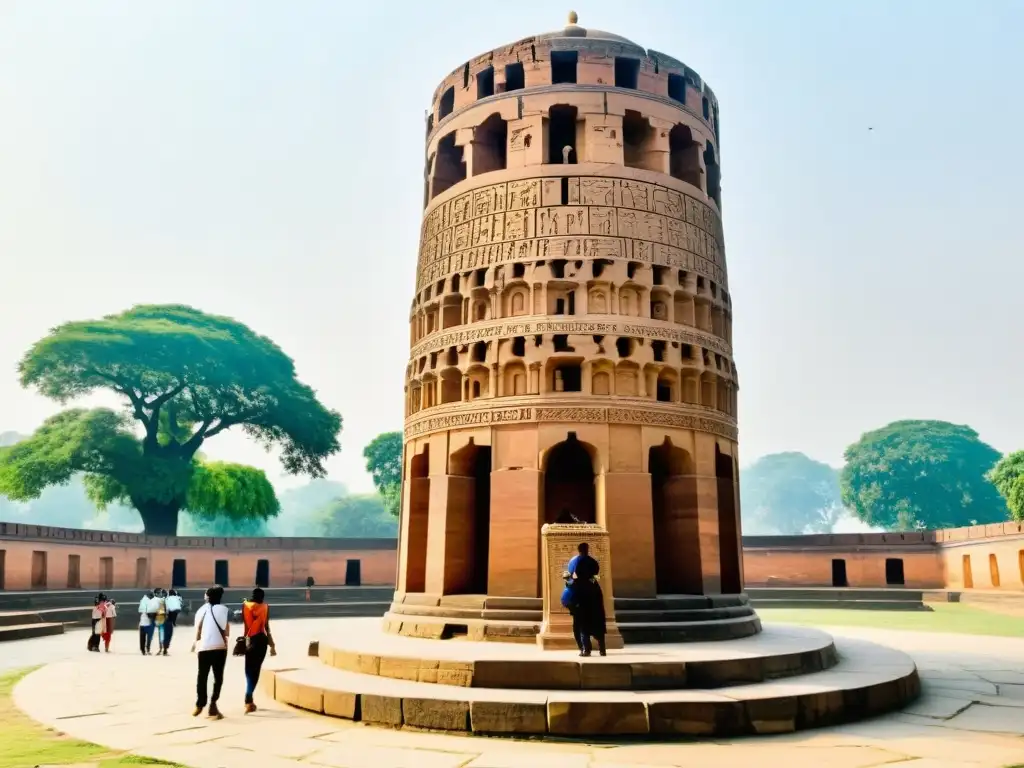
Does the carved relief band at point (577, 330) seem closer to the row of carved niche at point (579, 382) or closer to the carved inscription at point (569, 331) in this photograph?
the carved inscription at point (569, 331)

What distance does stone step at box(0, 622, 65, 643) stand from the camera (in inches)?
830

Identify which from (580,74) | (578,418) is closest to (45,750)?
(578,418)

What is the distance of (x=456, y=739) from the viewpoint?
9352 millimetres

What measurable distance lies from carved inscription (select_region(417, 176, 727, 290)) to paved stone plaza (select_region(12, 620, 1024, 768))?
8074 millimetres

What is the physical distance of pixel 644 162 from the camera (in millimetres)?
17312

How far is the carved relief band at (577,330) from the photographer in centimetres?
1576

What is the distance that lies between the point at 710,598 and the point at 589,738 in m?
6.38

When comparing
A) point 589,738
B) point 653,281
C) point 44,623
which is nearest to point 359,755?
point 589,738

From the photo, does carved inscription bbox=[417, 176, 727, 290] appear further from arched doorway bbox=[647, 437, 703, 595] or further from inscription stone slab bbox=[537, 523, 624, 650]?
inscription stone slab bbox=[537, 523, 624, 650]

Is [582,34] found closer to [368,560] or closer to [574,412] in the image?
[574,412]

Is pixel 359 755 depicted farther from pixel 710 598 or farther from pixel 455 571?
pixel 710 598

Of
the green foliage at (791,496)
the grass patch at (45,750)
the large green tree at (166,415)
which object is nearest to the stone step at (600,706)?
the grass patch at (45,750)

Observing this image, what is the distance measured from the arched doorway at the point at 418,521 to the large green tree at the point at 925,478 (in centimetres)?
4798

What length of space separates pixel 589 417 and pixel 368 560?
26.6 meters
